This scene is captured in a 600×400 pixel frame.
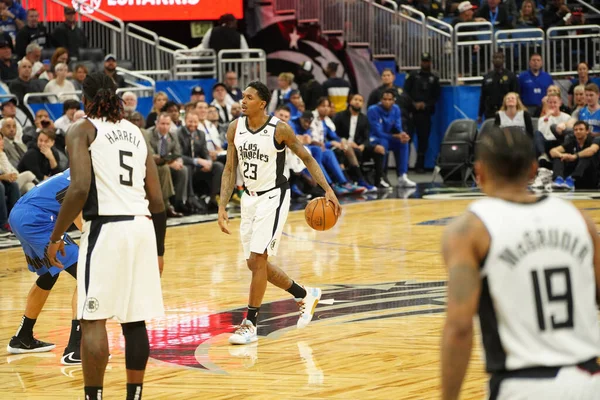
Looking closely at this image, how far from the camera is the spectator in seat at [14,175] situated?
13734mm

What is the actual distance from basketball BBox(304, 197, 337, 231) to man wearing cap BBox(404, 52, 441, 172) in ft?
42.1

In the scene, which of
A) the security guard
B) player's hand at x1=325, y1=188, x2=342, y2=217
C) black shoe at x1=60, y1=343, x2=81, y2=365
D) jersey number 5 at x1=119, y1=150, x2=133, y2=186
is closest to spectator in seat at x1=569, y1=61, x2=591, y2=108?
the security guard

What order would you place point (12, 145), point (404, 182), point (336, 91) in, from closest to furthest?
point (12, 145) < point (404, 182) < point (336, 91)

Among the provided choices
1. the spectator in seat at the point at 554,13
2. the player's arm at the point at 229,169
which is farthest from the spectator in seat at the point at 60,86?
the spectator in seat at the point at 554,13

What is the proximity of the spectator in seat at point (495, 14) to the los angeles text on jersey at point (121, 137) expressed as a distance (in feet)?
57.2

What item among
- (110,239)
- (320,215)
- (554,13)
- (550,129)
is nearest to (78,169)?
(110,239)

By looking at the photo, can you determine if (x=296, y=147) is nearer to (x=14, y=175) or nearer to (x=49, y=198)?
(x=49, y=198)

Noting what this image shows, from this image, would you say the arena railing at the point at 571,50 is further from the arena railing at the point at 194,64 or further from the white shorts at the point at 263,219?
the white shorts at the point at 263,219

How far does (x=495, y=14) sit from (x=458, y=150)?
3.85 meters

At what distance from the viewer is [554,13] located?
883 inches

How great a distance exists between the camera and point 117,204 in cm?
538

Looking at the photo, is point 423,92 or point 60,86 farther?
point 423,92

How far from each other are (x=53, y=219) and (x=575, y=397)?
4.86 metres

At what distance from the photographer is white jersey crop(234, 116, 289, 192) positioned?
805 centimetres
